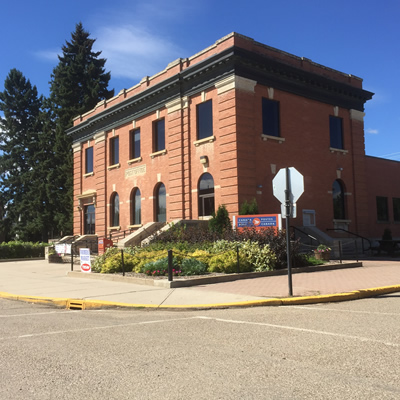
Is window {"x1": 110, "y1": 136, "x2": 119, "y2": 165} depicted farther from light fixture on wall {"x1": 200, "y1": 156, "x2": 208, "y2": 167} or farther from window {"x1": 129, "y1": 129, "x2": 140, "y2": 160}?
light fixture on wall {"x1": 200, "y1": 156, "x2": 208, "y2": 167}

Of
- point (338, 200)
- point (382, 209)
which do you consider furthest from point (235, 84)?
point (382, 209)

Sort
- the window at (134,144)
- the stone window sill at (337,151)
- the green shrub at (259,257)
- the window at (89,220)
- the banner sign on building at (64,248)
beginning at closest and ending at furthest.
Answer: the green shrub at (259,257) → the banner sign on building at (64,248) → the stone window sill at (337,151) → the window at (134,144) → the window at (89,220)

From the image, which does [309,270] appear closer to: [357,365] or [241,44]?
[357,365]

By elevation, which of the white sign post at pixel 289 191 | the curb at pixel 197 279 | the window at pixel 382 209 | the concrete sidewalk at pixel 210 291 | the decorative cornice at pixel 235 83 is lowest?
the concrete sidewalk at pixel 210 291

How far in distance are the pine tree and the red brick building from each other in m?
14.0

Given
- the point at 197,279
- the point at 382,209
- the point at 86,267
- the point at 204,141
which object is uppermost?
the point at 204,141

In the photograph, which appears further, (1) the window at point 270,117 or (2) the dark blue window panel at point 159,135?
(2) the dark blue window panel at point 159,135

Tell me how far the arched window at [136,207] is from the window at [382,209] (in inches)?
661

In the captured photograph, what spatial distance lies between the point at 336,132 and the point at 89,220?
20.5 meters

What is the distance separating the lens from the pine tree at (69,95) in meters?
44.8

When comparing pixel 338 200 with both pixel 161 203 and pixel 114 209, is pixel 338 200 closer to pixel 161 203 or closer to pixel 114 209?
pixel 161 203

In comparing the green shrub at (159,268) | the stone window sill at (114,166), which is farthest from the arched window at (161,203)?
the green shrub at (159,268)

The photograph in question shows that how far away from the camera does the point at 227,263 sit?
46.9 feet

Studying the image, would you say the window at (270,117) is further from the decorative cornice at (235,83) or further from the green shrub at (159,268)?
the green shrub at (159,268)
